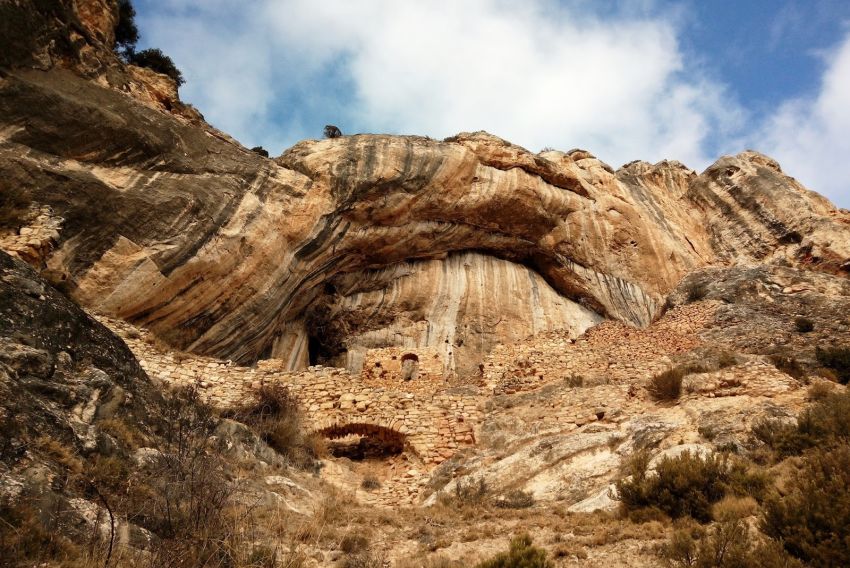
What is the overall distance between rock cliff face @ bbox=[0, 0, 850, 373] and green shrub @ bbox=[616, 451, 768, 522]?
1008cm

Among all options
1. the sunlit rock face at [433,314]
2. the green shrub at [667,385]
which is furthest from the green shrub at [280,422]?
the green shrub at [667,385]

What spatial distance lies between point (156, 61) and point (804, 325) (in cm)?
2221

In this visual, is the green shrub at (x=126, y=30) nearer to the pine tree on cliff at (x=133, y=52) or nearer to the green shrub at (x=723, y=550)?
the pine tree on cliff at (x=133, y=52)

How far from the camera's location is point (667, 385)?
1213 cm

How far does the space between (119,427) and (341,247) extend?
10025 millimetres

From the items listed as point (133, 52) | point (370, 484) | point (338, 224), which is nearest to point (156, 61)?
point (133, 52)

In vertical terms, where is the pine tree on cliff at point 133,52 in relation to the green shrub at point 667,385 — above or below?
above

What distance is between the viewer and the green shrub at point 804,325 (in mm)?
14547

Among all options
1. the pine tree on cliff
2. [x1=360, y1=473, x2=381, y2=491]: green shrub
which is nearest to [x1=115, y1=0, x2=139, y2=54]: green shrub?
A: the pine tree on cliff

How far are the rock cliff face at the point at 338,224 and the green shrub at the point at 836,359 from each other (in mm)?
7998

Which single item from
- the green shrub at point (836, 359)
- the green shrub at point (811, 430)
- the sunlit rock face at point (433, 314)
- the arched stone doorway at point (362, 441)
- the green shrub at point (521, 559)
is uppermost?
the sunlit rock face at point (433, 314)

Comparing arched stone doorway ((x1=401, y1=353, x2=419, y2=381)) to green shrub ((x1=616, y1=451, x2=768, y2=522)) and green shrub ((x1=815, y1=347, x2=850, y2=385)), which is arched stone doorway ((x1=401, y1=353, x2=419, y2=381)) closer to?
green shrub ((x1=616, y1=451, x2=768, y2=522))

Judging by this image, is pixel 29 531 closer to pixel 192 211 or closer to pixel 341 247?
pixel 192 211

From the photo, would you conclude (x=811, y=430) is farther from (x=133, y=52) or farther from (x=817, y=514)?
(x=133, y=52)
